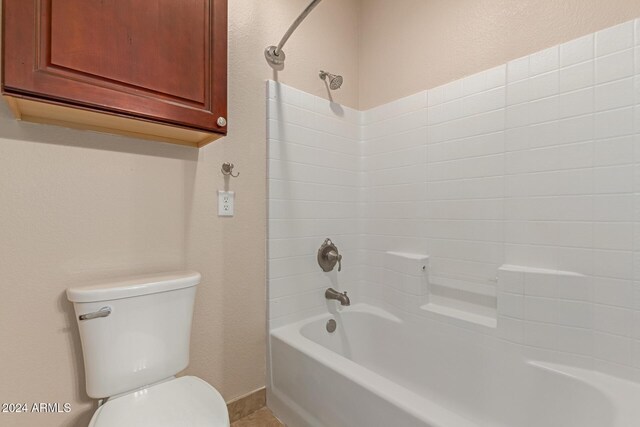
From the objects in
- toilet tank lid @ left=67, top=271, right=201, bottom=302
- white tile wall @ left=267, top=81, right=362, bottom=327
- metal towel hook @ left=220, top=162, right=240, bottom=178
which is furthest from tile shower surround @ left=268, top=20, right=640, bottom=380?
toilet tank lid @ left=67, top=271, right=201, bottom=302

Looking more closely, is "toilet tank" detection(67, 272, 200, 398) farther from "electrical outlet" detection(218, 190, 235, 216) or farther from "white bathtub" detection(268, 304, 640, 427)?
"white bathtub" detection(268, 304, 640, 427)

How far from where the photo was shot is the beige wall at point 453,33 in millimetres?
1237

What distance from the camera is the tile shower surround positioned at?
113 centimetres

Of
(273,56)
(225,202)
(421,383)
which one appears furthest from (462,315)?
(273,56)

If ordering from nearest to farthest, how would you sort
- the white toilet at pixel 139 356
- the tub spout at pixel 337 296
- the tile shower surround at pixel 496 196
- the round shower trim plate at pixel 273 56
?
the white toilet at pixel 139 356
the tile shower surround at pixel 496 196
the round shower trim plate at pixel 273 56
the tub spout at pixel 337 296

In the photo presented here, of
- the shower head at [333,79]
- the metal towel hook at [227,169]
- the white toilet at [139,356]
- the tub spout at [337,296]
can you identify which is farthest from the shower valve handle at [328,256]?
the shower head at [333,79]

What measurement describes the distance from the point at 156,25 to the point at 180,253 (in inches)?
35.1

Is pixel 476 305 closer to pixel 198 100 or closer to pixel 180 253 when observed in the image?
pixel 180 253

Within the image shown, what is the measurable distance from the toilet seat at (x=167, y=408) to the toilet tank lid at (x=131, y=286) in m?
0.35

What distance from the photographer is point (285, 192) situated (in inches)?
65.6

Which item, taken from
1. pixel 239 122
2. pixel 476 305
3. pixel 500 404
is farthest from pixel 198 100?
pixel 500 404

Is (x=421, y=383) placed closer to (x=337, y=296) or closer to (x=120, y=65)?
(x=337, y=296)

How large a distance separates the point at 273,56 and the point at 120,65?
33.5 inches

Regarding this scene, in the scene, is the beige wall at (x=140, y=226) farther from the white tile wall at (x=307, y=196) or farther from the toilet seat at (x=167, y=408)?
the toilet seat at (x=167, y=408)
